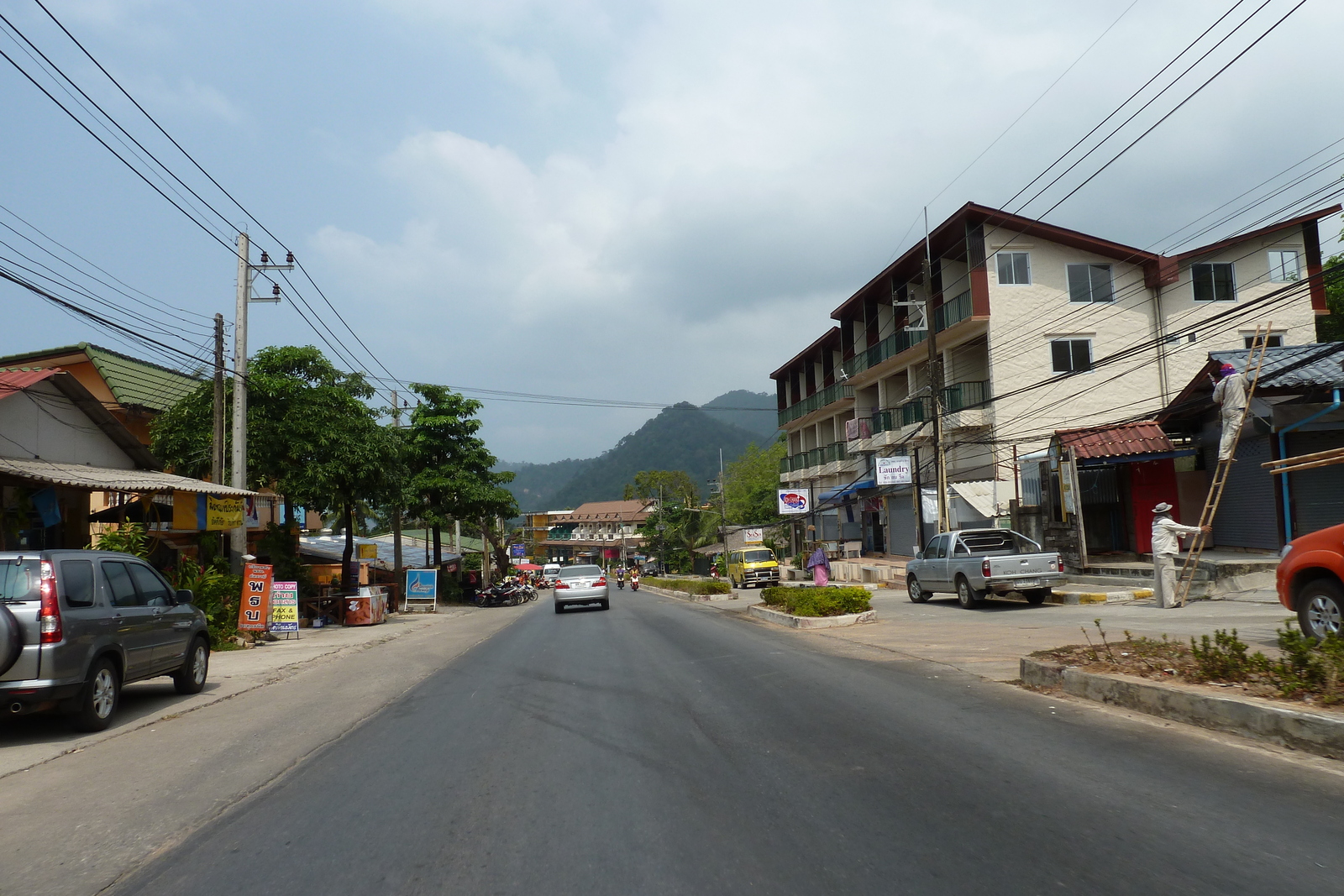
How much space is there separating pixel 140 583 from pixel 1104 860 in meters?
9.76

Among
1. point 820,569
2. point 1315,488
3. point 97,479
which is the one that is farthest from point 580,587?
point 1315,488

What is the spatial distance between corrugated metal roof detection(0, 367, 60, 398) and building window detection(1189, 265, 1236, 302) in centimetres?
3444

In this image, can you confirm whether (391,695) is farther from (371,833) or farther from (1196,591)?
(1196,591)

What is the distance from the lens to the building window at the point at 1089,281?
32.7 meters

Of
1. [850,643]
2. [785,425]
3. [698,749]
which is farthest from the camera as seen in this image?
[785,425]

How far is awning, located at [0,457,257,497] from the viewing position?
13.5 metres

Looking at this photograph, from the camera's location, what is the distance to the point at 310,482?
964 inches

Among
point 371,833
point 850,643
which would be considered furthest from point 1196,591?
point 371,833

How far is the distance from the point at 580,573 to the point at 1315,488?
19.2m

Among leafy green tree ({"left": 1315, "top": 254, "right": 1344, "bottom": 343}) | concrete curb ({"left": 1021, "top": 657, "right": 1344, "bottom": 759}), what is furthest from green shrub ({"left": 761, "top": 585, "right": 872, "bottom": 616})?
leafy green tree ({"left": 1315, "top": 254, "right": 1344, "bottom": 343})

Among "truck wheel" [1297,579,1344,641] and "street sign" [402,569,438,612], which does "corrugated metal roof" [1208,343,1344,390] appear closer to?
"truck wheel" [1297,579,1344,641]

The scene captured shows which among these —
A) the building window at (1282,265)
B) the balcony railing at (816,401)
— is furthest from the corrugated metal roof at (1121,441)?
the balcony railing at (816,401)

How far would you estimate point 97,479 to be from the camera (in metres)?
15.1

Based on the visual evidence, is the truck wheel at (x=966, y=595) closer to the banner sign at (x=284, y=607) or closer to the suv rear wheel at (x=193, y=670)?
the banner sign at (x=284, y=607)
